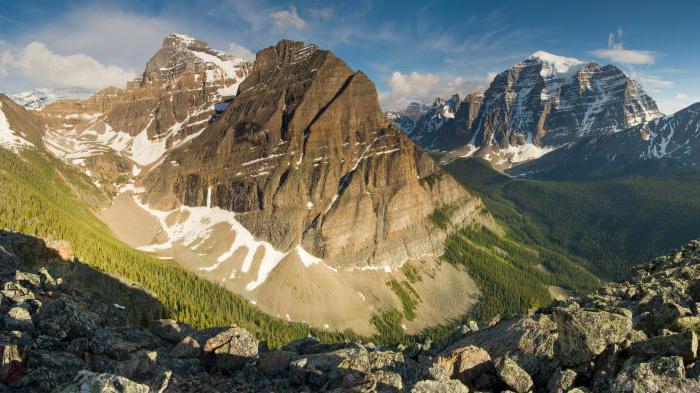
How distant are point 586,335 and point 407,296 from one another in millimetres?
163374

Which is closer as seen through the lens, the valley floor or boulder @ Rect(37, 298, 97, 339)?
boulder @ Rect(37, 298, 97, 339)

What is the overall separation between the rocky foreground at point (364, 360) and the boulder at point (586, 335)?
49 millimetres

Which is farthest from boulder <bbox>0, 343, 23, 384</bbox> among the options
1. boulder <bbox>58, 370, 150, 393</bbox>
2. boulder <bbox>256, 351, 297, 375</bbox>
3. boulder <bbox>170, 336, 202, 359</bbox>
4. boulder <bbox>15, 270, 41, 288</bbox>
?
boulder <bbox>15, 270, 41, 288</bbox>

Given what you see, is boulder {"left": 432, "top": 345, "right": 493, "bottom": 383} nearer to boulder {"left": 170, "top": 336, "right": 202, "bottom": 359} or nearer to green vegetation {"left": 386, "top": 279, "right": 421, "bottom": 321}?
boulder {"left": 170, "top": 336, "right": 202, "bottom": 359}

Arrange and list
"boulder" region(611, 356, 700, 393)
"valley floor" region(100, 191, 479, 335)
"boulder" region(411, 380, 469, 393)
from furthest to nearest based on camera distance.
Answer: "valley floor" region(100, 191, 479, 335)
"boulder" region(411, 380, 469, 393)
"boulder" region(611, 356, 700, 393)

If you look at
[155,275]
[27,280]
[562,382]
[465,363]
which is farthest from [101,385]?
[155,275]

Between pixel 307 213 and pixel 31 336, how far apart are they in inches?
6799

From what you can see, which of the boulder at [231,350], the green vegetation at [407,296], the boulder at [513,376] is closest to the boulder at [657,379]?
the boulder at [513,376]

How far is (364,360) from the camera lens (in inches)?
999

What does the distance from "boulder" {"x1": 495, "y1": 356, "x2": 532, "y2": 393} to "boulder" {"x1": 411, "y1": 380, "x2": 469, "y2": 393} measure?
2985mm

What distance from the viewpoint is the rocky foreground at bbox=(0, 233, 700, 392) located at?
17938mm

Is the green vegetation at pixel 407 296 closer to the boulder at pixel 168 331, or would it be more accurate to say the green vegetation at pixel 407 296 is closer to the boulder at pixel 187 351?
the boulder at pixel 168 331

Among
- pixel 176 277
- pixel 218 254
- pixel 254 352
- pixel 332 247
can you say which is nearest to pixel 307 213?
pixel 332 247

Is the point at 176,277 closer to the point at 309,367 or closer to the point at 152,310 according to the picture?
the point at 152,310
